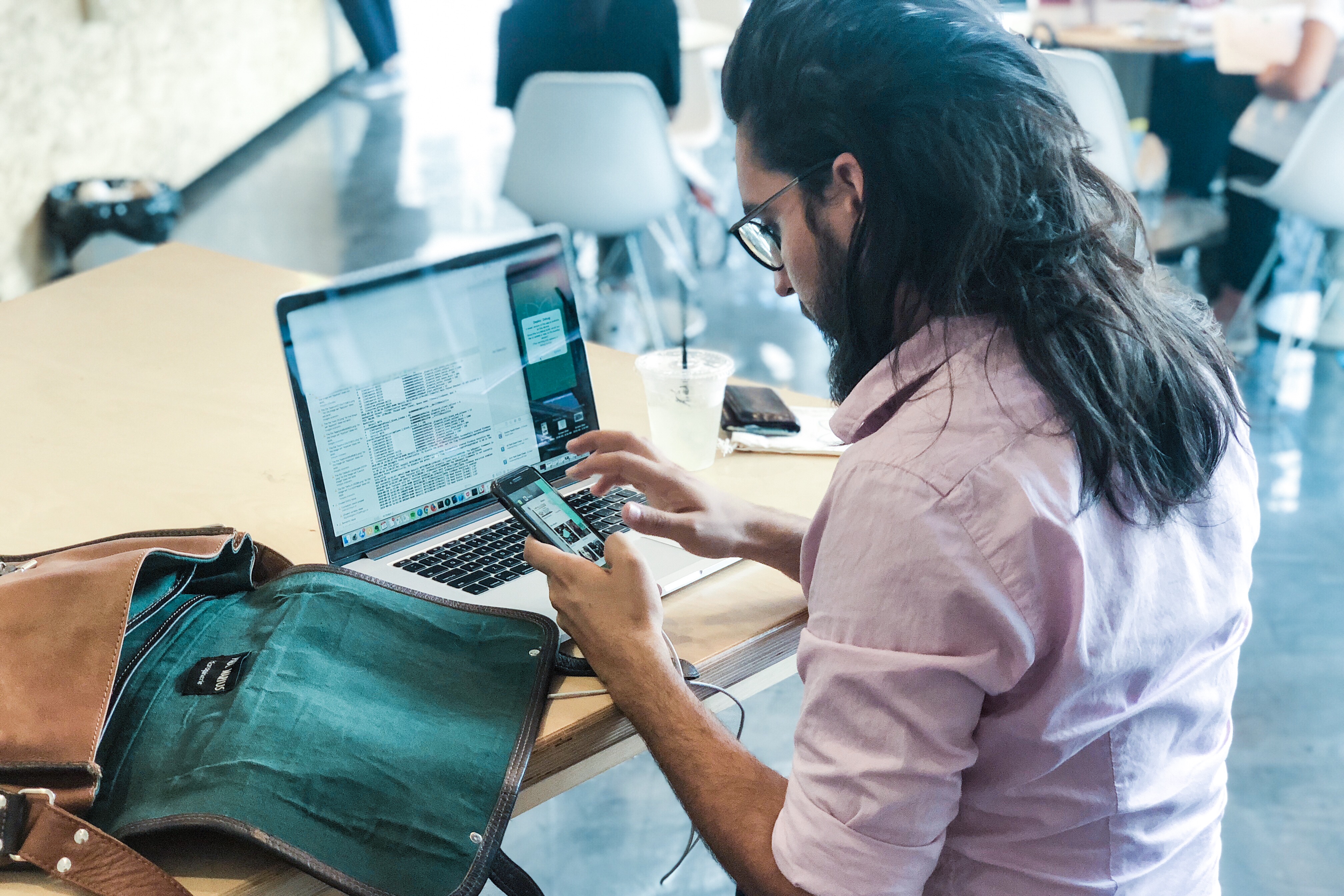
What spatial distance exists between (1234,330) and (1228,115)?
0.96m

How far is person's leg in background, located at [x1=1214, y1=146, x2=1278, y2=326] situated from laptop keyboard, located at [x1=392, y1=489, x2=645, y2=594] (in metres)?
3.08

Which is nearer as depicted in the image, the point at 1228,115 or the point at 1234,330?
the point at 1234,330

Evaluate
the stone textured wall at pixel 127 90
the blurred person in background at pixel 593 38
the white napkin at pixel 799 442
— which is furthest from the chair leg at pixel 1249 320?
the stone textured wall at pixel 127 90

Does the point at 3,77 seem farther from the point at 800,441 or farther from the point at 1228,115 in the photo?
the point at 1228,115

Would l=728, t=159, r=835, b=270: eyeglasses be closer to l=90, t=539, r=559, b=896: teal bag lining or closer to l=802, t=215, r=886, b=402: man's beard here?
l=802, t=215, r=886, b=402: man's beard

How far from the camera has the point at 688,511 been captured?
115 centimetres

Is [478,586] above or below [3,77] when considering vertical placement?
below

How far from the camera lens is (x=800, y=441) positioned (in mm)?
1450

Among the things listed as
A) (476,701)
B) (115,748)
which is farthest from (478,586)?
(115,748)

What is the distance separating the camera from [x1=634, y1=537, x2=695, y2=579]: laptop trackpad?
1.15 meters

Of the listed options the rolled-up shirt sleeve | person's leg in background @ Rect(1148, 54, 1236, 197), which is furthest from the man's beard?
person's leg in background @ Rect(1148, 54, 1236, 197)

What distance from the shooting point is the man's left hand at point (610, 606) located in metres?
0.96

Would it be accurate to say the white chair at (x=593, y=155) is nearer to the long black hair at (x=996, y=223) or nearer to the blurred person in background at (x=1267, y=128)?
the blurred person in background at (x=1267, y=128)

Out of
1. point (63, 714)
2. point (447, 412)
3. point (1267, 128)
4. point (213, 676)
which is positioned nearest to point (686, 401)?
point (447, 412)
